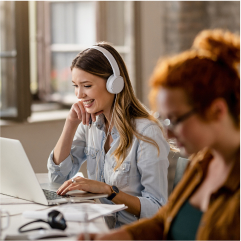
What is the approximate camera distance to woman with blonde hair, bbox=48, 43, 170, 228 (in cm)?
148

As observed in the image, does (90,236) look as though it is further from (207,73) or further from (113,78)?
(113,78)

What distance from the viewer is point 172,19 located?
12.2 feet

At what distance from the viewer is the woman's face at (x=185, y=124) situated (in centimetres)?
82

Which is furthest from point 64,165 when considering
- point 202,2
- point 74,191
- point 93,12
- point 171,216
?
A: point 202,2

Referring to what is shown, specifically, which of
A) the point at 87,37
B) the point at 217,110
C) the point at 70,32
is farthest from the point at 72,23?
the point at 217,110

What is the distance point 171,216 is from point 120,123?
688mm

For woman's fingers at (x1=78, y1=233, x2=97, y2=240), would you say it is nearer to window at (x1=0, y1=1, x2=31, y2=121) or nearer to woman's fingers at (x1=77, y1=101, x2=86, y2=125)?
woman's fingers at (x1=77, y1=101, x2=86, y2=125)

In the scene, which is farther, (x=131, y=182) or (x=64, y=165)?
(x=64, y=165)

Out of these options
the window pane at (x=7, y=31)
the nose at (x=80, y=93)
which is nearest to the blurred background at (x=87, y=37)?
the window pane at (x=7, y=31)

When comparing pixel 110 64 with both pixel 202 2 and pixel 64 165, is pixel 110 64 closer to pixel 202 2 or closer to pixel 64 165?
pixel 64 165

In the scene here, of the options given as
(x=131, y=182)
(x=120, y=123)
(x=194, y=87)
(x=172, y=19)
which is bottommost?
(x=131, y=182)

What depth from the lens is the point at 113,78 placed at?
63.0 inches

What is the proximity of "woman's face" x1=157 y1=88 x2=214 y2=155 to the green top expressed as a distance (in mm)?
173

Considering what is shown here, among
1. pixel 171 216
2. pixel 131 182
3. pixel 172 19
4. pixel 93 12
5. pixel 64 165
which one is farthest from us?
pixel 172 19
